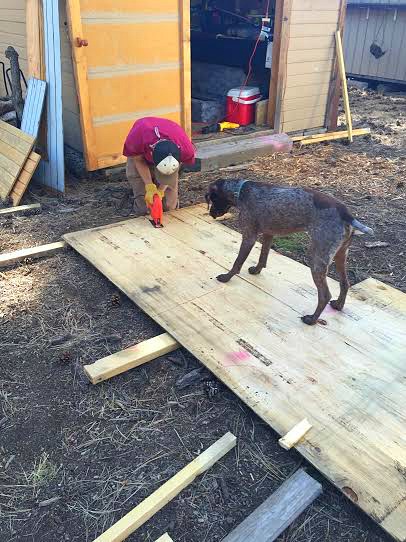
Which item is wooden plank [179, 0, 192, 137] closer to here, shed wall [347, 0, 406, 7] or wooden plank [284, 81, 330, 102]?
wooden plank [284, 81, 330, 102]

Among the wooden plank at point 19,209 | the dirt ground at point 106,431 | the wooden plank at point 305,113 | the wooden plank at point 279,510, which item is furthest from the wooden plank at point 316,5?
the wooden plank at point 279,510

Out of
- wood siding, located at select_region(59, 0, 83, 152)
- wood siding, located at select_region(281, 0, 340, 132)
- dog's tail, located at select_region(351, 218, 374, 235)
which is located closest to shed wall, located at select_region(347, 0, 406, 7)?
wood siding, located at select_region(281, 0, 340, 132)

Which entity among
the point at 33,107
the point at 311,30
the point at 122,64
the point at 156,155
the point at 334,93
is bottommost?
the point at 334,93

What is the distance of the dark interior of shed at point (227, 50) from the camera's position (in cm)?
901

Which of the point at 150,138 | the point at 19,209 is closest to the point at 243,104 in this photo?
the point at 150,138

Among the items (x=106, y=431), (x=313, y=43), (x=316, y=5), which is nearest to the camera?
(x=106, y=431)

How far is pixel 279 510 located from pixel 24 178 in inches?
201

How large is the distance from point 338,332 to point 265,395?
2.91 feet

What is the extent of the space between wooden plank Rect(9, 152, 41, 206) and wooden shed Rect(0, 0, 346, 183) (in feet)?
2.42

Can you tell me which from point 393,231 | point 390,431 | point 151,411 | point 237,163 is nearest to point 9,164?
point 237,163

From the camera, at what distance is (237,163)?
7.62 m

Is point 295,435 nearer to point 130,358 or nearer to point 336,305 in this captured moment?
point 130,358

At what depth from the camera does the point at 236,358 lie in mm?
3150

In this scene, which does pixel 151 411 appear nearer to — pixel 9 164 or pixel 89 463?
pixel 89 463
